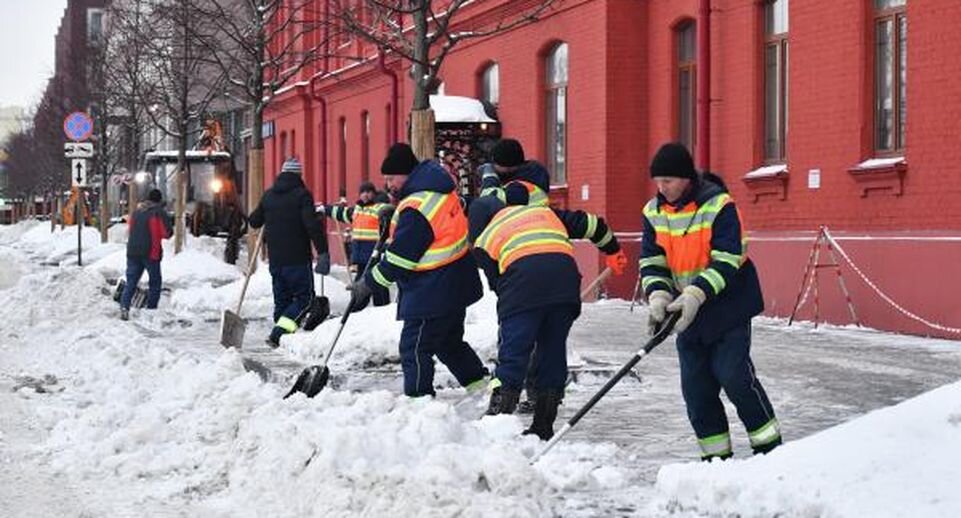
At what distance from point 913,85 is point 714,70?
445cm

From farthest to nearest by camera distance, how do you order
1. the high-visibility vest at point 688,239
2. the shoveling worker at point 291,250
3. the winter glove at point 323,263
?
the winter glove at point 323,263, the shoveling worker at point 291,250, the high-visibility vest at point 688,239

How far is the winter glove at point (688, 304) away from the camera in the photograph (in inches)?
273

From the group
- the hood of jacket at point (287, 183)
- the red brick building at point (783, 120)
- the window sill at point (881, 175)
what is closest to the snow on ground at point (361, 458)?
the hood of jacket at point (287, 183)

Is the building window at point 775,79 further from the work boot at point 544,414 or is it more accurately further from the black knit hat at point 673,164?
the black knit hat at point 673,164

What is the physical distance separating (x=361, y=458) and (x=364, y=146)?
97.2 ft

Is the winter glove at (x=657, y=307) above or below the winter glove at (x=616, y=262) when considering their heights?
below

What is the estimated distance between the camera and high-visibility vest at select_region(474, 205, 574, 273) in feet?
29.5

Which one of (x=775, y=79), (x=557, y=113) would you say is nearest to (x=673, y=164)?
(x=775, y=79)

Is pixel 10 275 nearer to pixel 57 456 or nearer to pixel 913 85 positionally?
pixel 913 85

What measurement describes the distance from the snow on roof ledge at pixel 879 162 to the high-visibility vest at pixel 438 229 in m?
8.06

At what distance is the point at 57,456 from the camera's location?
8.84 m

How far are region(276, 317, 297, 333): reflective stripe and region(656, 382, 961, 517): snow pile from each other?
27.7 feet

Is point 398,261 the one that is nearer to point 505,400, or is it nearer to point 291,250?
point 505,400

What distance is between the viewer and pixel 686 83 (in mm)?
21797
